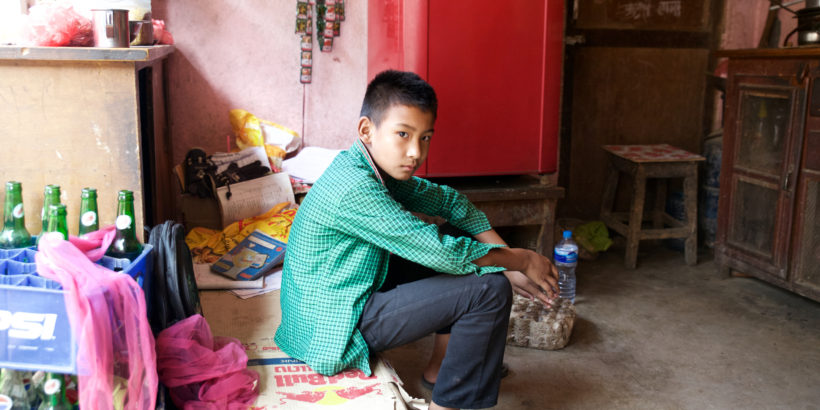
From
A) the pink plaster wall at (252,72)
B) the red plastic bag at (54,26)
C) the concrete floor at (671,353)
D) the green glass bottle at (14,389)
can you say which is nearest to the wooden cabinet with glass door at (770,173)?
the concrete floor at (671,353)

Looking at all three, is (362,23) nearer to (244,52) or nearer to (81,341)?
(244,52)

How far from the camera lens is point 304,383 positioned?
1.95 m

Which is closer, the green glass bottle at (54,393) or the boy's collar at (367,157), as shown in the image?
the green glass bottle at (54,393)

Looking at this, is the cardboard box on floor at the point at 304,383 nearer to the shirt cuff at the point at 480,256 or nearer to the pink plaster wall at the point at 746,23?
the shirt cuff at the point at 480,256

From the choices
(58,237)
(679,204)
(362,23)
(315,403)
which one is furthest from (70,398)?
(679,204)

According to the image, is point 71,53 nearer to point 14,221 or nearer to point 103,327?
point 14,221

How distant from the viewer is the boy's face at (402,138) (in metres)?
2.03

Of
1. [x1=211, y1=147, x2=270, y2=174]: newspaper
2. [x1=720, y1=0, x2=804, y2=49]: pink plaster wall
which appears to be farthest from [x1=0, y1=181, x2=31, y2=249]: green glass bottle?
[x1=720, y1=0, x2=804, y2=49]: pink plaster wall

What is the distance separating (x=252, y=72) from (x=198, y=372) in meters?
2.36

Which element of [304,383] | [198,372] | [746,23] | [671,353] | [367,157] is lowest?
[671,353]

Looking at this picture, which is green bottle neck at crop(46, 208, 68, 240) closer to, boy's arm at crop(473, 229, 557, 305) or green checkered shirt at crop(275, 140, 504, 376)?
green checkered shirt at crop(275, 140, 504, 376)

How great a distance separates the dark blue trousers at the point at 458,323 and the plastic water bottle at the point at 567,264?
1682 mm

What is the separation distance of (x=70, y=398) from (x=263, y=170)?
1.96 metres

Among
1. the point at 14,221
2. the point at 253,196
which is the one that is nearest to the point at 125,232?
the point at 14,221
